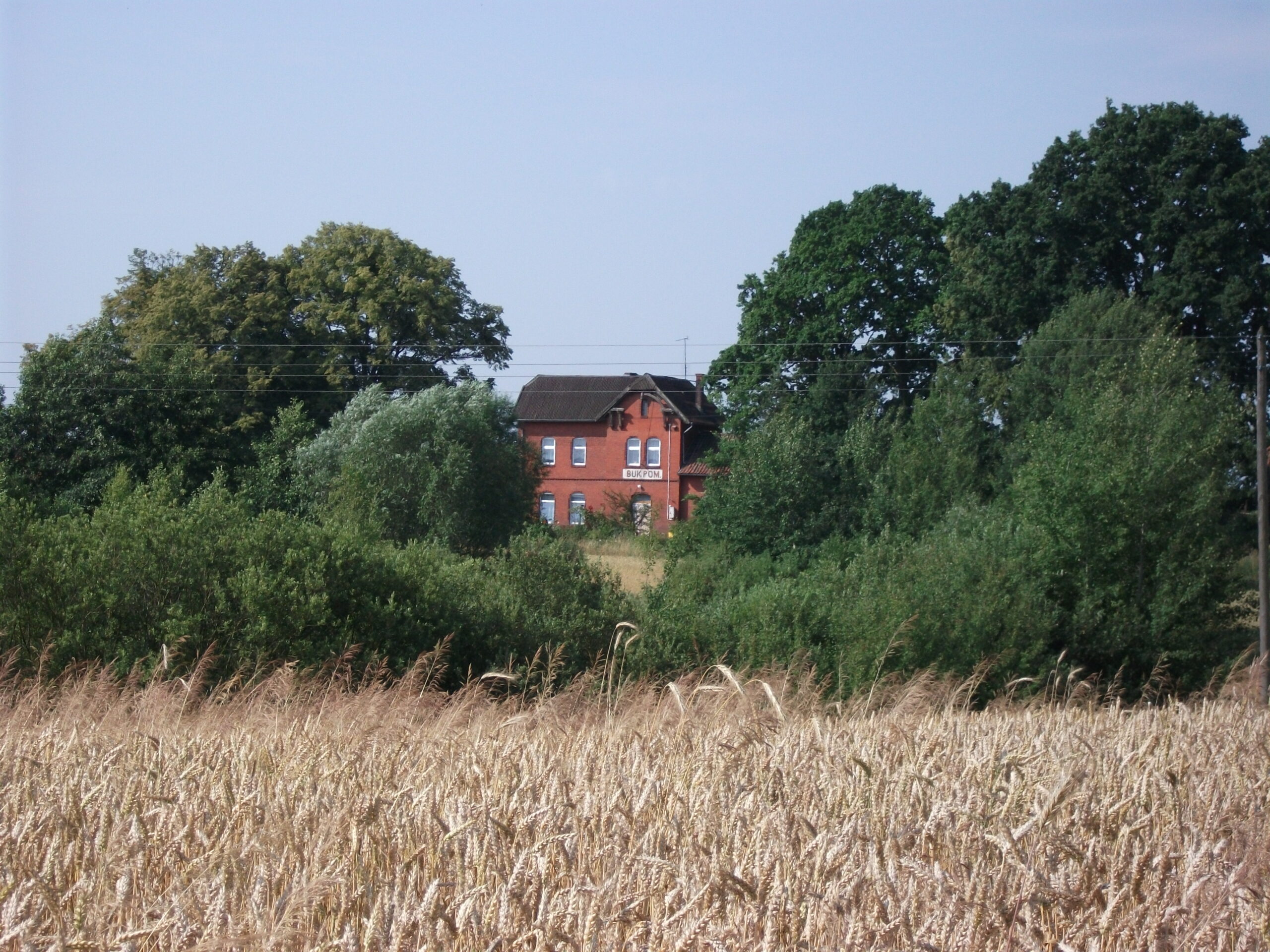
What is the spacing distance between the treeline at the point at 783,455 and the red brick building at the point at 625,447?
51.8 feet

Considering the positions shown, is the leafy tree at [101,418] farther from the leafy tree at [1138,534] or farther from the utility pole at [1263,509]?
the utility pole at [1263,509]

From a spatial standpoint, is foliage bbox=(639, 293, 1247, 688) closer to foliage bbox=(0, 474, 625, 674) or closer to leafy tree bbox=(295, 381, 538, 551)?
foliage bbox=(0, 474, 625, 674)

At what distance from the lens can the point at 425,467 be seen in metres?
40.9

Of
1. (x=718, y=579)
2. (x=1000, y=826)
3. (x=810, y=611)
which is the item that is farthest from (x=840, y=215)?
(x=1000, y=826)

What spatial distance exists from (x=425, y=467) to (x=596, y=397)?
1114 inches

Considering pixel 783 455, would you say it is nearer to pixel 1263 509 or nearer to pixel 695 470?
pixel 1263 509

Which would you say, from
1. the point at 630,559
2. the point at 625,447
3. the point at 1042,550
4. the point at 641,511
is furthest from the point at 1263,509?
the point at 625,447

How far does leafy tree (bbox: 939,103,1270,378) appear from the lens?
117ft

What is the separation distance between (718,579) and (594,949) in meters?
34.5

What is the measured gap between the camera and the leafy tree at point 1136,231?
35.7 m

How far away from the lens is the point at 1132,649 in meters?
29.8

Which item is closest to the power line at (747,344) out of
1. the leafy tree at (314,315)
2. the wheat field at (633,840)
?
the leafy tree at (314,315)

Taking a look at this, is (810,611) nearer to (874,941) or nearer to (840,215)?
(840,215)

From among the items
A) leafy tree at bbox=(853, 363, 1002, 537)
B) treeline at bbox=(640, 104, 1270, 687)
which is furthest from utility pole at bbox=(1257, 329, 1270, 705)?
leafy tree at bbox=(853, 363, 1002, 537)
